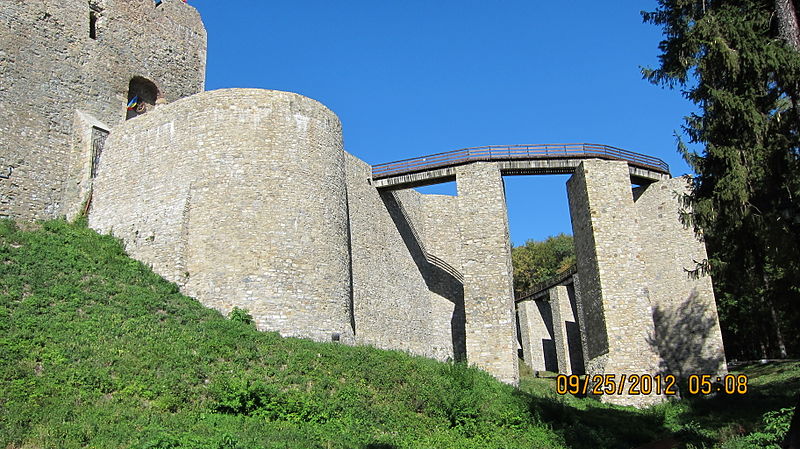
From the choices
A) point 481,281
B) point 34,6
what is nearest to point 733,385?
point 481,281

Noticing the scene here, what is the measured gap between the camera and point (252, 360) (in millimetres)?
12672

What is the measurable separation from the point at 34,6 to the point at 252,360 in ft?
46.2

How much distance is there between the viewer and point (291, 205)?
1672cm

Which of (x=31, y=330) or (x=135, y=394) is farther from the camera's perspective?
(x=31, y=330)

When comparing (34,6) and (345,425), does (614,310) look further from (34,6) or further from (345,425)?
(34,6)

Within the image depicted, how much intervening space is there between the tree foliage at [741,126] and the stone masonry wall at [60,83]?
16.9 metres

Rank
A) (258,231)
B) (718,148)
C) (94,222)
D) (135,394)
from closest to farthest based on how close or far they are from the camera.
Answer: (135,394) < (718,148) < (258,231) < (94,222)

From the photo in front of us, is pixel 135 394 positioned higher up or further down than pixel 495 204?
further down

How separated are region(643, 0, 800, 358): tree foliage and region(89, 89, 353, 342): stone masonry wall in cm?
912

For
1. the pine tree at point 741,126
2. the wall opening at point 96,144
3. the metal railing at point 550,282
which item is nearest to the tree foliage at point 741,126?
the pine tree at point 741,126

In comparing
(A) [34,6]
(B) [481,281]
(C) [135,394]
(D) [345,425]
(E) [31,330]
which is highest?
(A) [34,6]
